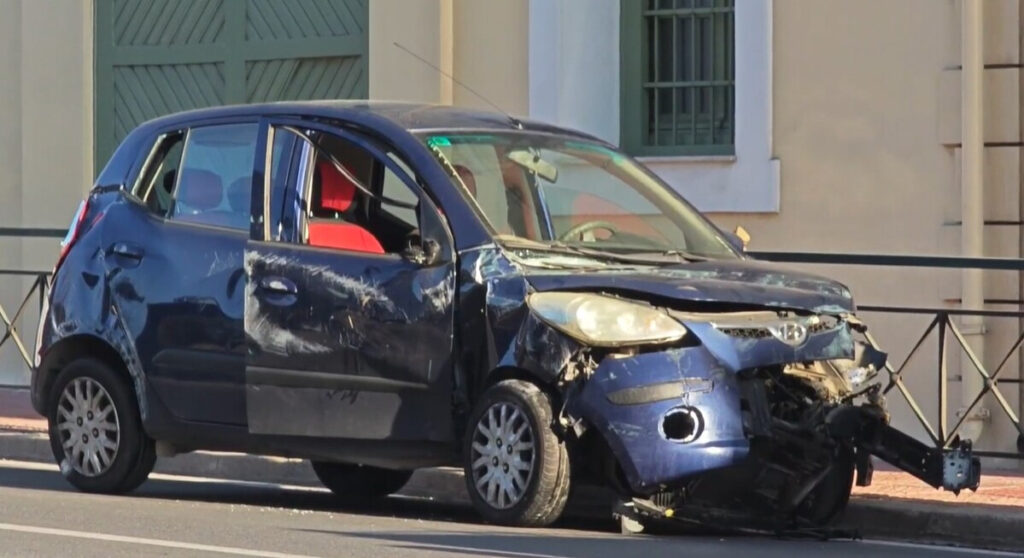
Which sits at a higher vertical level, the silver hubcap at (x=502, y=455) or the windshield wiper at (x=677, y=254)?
the windshield wiper at (x=677, y=254)

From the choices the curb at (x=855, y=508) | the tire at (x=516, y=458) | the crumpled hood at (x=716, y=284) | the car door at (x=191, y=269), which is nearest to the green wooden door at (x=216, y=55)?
the curb at (x=855, y=508)

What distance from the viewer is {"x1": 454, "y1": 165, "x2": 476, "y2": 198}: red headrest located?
962 centimetres

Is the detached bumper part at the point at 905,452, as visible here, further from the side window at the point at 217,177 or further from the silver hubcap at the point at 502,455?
the side window at the point at 217,177

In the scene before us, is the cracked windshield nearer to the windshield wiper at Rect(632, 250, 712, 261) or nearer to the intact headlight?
the windshield wiper at Rect(632, 250, 712, 261)

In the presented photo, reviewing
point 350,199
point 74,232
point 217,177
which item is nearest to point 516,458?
point 350,199

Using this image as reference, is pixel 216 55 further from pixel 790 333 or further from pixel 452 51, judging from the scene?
pixel 790 333

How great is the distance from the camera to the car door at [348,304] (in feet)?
30.8

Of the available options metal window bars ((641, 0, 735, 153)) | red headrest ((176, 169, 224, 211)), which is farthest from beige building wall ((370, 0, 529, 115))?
red headrest ((176, 169, 224, 211))

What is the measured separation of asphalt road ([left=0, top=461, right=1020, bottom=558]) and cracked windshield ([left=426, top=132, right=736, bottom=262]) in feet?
4.15

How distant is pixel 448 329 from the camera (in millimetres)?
9305

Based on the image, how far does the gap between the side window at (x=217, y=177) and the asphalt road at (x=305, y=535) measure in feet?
4.54

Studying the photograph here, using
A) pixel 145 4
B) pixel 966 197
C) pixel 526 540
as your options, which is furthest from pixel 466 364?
pixel 145 4

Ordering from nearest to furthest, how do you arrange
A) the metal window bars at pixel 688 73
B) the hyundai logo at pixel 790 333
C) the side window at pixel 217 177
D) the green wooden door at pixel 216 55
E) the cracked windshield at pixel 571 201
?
1. the hyundai logo at pixel 790 333
2. the cracked windshield at pixel 571 201
3. the side window at pixel 217 177
4. the metal window bars at pixel 688 73
5. the green wooden door at pixel 216 55

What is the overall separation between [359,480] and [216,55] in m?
6.66
